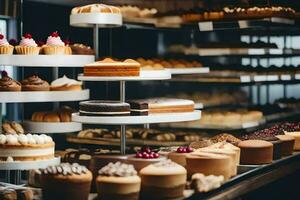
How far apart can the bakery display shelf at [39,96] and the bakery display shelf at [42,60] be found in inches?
8.1

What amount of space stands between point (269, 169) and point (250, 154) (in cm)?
31

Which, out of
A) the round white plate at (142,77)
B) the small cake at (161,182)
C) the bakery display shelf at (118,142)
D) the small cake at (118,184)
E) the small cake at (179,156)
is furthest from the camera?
the bakery display shelf at (118,142)

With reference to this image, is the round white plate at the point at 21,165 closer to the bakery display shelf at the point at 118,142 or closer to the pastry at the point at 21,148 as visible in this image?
the pastry at the point at 21,148

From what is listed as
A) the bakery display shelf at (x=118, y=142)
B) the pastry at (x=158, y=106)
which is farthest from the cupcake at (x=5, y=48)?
the bakery display shelf at (x=118, y=142)

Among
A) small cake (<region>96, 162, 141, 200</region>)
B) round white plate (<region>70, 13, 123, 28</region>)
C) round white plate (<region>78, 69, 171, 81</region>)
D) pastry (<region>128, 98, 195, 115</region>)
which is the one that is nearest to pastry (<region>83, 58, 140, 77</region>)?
round white plate (<region>78, 69, 171, 81</region>)

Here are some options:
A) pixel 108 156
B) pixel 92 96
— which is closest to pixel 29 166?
pixel 108 156

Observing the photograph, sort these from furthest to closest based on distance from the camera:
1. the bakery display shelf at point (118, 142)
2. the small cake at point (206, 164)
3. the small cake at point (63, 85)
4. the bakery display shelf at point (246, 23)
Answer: the bakery display shelf at point (246, 23)
the bakery display shelf at point (118, 142)
the small cake at point (63, 85)
the small cake at point (206, 164)

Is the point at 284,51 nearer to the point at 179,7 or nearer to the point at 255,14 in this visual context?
the point at 255,14

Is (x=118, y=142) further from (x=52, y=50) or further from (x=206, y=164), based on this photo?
(x=206, y=164)

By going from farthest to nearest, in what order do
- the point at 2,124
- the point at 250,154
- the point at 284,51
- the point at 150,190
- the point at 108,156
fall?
the point at 284,51
the point at 2,124
the point at 250,154
the point at 108,156
the point at 150,190

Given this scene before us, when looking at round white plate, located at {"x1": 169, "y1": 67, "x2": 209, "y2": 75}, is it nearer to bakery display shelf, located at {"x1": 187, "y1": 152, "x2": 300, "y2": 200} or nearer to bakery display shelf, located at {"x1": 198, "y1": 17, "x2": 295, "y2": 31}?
bakery display shelf, located at {"x1": 198, "y1": 17, "x2": 295, "y2": 31}

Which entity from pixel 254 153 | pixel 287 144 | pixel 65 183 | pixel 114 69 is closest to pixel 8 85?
pixel 114 69

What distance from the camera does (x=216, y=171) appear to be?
4.15 meters

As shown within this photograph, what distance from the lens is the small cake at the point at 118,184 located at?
351 centimetres
